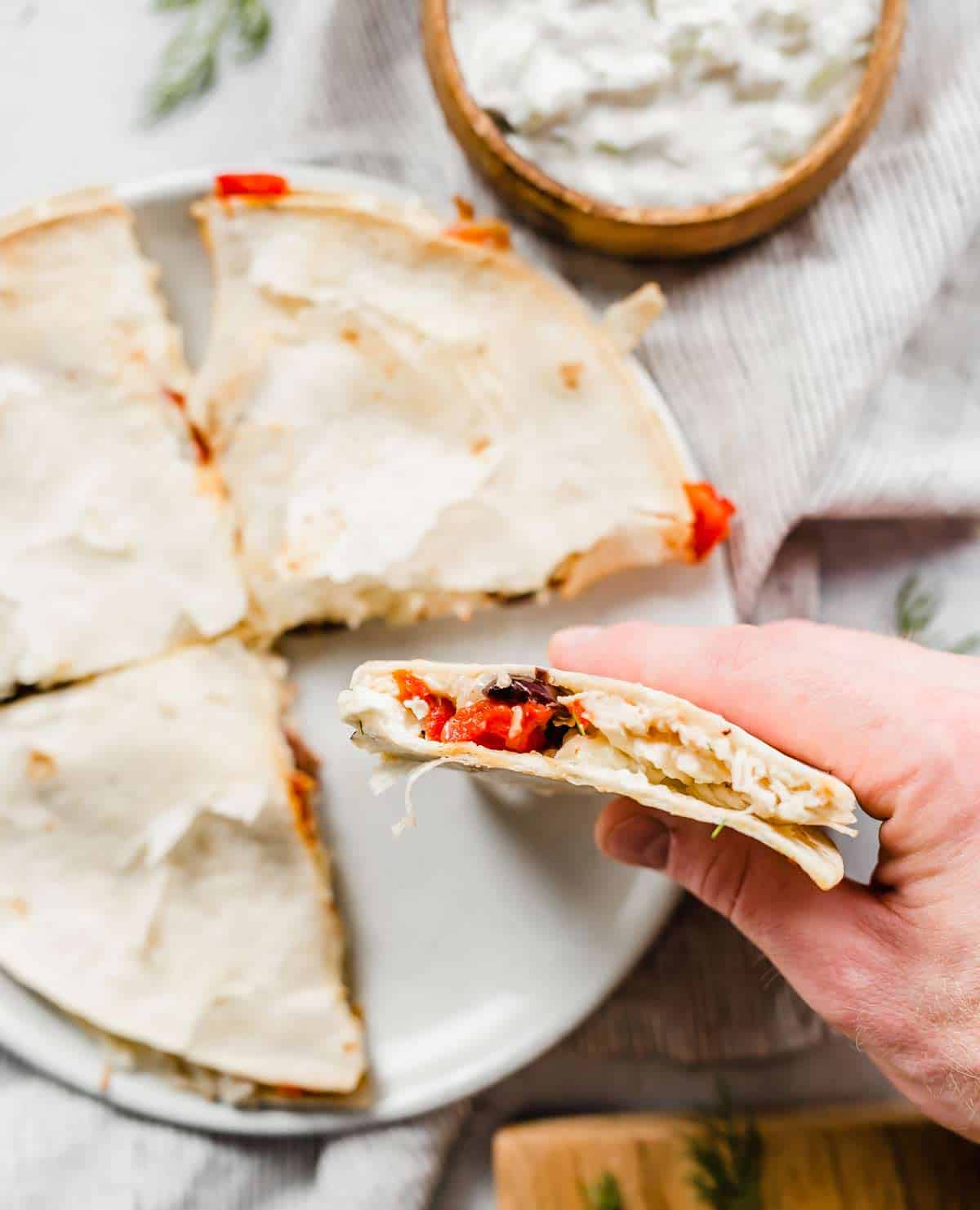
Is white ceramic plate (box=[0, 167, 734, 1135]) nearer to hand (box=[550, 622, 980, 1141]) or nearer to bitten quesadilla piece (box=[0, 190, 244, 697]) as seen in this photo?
bitten quesadilla piece (box=[0, 190, 244, 697])

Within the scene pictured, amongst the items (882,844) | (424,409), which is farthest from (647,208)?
(882,844)

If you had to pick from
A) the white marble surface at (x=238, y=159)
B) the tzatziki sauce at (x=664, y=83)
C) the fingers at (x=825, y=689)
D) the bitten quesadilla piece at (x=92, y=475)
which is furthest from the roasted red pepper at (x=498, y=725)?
the white marble surface at (x=238, y=159)

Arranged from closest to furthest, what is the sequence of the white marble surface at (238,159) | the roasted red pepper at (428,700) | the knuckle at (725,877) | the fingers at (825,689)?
the roasted red pepper at (428,700)
the fingers at (825,689)
the knuckle at (725,877)
the white marble surface at (238,159)

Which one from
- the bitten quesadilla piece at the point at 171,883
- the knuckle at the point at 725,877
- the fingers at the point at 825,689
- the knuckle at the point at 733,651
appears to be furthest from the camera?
the bitten quesadilla piece at the point at 171,883

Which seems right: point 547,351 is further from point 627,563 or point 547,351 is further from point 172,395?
point 172,395

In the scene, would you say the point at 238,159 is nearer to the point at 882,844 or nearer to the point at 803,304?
the point at 803,304

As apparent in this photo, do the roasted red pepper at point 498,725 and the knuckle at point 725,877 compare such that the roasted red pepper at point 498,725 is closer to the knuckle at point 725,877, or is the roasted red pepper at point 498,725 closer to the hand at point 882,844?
the hand at point 882,844

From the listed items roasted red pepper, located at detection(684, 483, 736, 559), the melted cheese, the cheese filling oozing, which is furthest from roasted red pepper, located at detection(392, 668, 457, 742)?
roasted red pepper, located at detection(684, 483, 736, 559)
